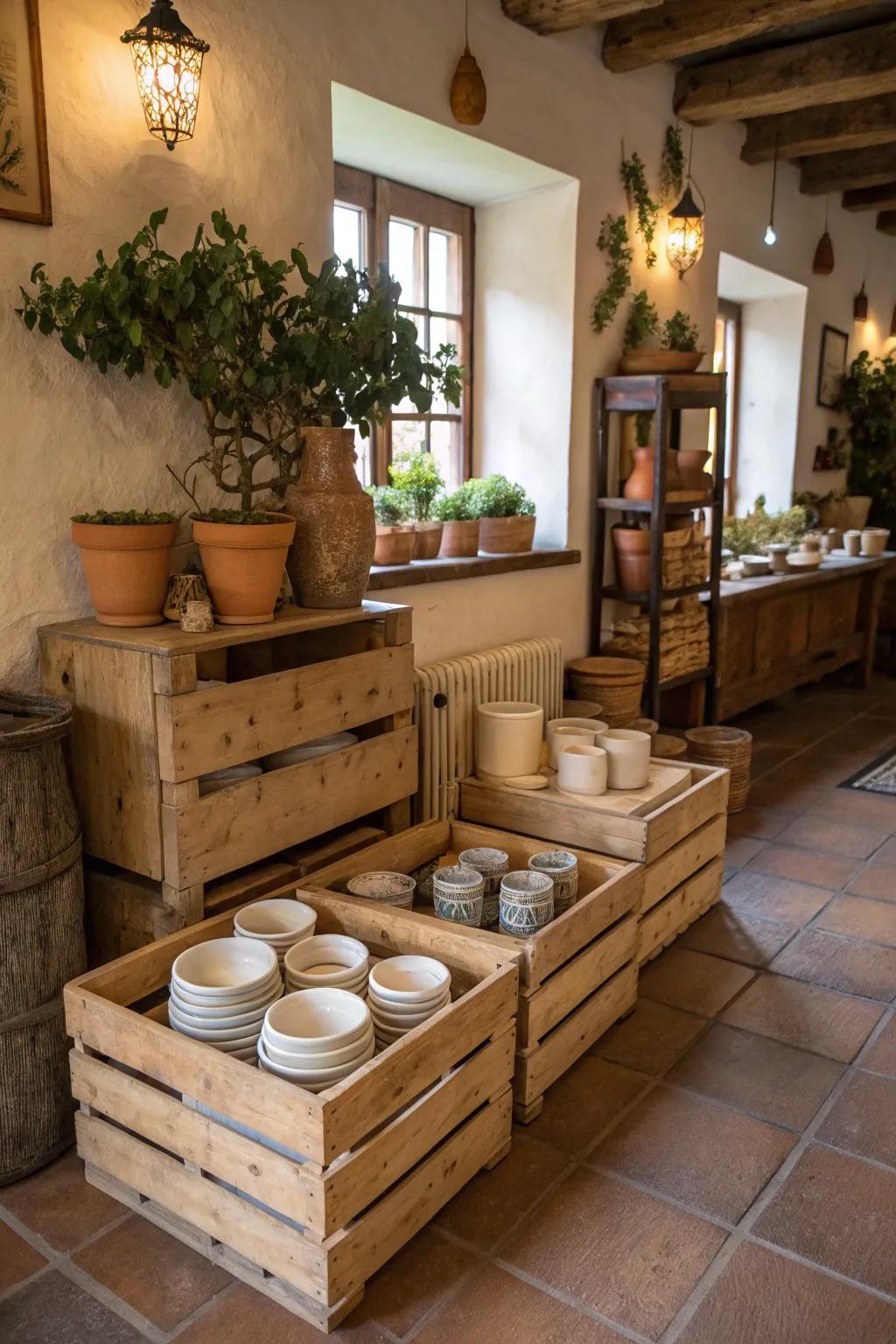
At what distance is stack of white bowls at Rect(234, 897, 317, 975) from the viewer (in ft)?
6.95

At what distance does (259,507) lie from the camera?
264 centimetres

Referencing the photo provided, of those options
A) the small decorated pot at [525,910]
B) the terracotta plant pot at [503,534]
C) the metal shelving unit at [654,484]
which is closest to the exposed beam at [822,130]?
the metal shelving unit at [654,484]

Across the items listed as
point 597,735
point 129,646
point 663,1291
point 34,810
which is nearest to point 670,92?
point 597,735

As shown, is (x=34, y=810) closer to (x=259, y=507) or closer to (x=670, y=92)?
(x=259, y=507)

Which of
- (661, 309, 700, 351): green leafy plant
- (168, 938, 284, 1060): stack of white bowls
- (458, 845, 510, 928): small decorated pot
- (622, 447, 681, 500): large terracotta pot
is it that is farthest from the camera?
(661, 309, 700, 351): green leafy plant

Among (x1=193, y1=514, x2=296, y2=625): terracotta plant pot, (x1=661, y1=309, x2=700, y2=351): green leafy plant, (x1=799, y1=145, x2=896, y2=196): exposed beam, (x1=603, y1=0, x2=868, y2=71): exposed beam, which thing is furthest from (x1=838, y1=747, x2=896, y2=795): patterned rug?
(x1=799, y1=145, x2=896, y2=196): exposed beam

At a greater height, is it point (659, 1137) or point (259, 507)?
point (259, 507)

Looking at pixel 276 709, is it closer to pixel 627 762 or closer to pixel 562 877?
pixel 562 877

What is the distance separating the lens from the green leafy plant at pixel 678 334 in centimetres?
463

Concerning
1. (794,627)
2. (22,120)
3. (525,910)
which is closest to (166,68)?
(22,120)

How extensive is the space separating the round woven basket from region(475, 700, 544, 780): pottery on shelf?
43.8 inches

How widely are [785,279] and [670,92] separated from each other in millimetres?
1845

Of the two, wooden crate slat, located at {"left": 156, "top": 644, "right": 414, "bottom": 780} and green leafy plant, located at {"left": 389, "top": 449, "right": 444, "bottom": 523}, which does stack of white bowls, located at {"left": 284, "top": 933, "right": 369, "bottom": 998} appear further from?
green leafy plant, located at {"left": 389, "top": 449, "right": 444, "bottom": 523}

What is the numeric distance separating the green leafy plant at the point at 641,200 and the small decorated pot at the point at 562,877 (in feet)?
9.90
